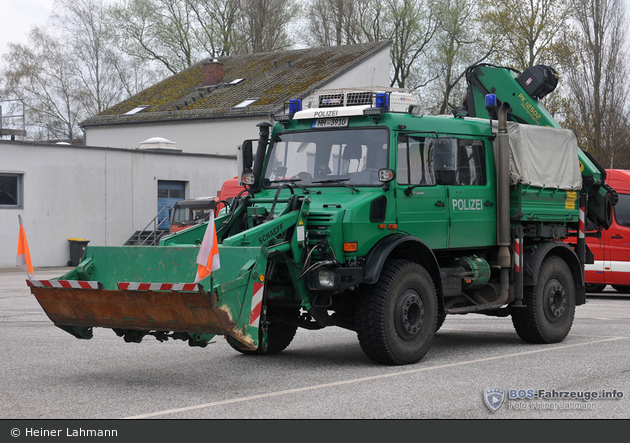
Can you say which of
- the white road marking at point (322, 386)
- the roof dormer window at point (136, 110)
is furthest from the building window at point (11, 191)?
the white road marking at point (322, 386)

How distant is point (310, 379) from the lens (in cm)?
834

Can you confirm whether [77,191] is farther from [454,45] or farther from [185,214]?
[454,45]

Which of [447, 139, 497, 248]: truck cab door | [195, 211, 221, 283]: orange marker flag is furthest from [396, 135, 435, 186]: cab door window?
[195, 211, 221, 283]: orange marker flag

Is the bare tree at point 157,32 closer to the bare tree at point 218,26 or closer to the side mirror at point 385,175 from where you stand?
the bare tree at point 218,26

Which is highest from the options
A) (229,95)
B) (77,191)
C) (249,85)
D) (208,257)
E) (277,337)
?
(249,85)

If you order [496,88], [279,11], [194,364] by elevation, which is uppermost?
[279,11]

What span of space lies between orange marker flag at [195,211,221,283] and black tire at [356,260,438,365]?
199cm

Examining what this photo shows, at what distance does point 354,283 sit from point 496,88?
4.96 metres

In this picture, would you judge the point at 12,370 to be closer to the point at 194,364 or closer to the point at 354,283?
the point at 194,364

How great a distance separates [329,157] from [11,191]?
22.7m

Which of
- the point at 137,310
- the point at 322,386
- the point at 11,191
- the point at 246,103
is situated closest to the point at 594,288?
the point at 322,386
